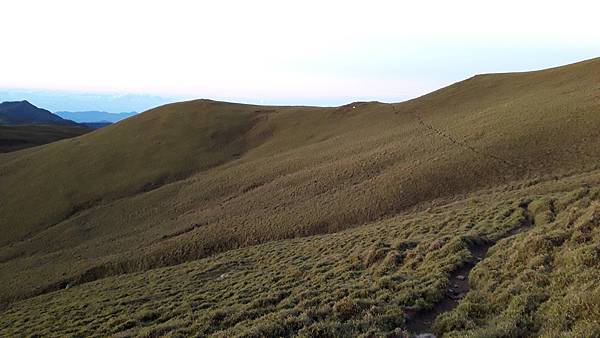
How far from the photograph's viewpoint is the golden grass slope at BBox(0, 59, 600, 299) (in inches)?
1481

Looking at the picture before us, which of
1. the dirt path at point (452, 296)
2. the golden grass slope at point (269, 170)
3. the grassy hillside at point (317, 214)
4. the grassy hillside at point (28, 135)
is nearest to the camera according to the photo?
the dirt path at point (452, 296)

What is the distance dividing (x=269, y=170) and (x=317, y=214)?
59.0 feet

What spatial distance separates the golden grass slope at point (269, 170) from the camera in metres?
37.6

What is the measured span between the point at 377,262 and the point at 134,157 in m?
60.5

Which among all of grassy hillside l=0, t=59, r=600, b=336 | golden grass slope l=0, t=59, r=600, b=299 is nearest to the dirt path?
grassy hillside l=0, t=59, r=600, b=336

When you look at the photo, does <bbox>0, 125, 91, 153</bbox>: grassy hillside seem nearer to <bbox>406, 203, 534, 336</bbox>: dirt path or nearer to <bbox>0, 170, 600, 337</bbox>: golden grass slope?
<bbox>0, 170, 600, 337</bbox>: golden grass slope

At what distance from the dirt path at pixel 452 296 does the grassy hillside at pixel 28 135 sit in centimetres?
11483

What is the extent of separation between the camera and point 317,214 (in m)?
38.3

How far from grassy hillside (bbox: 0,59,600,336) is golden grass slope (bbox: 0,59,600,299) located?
10.5 inches

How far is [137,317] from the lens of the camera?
20.0 m

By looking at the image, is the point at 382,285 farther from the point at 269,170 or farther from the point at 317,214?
the point at 269,170

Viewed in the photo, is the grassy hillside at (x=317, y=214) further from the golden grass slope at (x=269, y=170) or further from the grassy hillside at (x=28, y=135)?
the grassy hillside at (x=28, y=135)

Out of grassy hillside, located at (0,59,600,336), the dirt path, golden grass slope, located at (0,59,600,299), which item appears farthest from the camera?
golden grass slope, located at (0,59,600,299)

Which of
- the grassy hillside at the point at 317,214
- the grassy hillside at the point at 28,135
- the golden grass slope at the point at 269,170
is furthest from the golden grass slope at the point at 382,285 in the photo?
the grassy hillside at the point at 28,135
